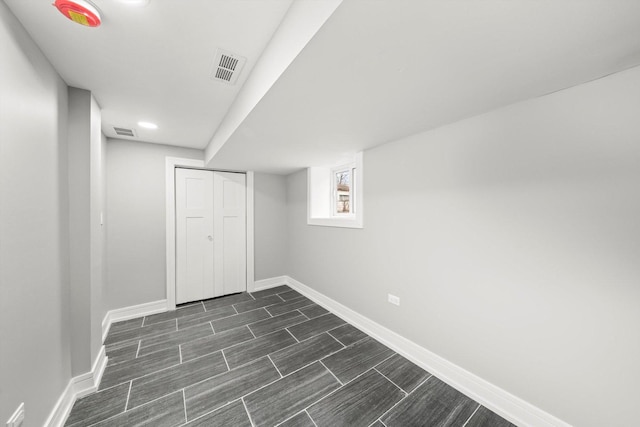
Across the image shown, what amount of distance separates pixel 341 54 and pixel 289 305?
3.00m

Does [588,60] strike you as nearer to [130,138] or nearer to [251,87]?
[251,87]

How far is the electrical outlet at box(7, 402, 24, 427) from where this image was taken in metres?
0.96

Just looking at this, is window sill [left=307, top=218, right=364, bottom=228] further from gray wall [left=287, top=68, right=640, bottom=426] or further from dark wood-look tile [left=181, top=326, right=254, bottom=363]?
dark wood-look tile [left=181, top=326, right=254, bottom=363]

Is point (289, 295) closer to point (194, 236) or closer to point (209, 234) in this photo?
point (209, 234)

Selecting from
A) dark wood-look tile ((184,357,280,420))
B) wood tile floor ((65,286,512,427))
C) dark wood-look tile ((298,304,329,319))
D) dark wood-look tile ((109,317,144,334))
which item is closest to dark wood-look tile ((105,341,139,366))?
wood tile floor ((65,286,512,427))

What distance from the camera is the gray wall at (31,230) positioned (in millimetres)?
956

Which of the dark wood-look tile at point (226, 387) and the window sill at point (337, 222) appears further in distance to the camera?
the window sill at point (337, 222)

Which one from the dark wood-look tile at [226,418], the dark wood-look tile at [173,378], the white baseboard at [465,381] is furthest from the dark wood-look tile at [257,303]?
the dark wood-look tile at [226,418]

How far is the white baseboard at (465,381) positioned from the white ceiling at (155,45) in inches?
99.7

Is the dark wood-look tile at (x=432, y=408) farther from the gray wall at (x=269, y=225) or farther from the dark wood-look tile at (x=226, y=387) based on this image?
the gray wall at (x=269, y=225)

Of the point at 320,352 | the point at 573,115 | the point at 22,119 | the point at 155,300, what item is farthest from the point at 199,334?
the point at 573,115

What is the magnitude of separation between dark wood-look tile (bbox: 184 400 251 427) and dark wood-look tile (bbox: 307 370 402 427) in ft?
1.40

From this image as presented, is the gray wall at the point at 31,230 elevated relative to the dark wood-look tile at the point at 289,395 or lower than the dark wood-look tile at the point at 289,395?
elevated

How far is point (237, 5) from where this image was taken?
38.9 inches
